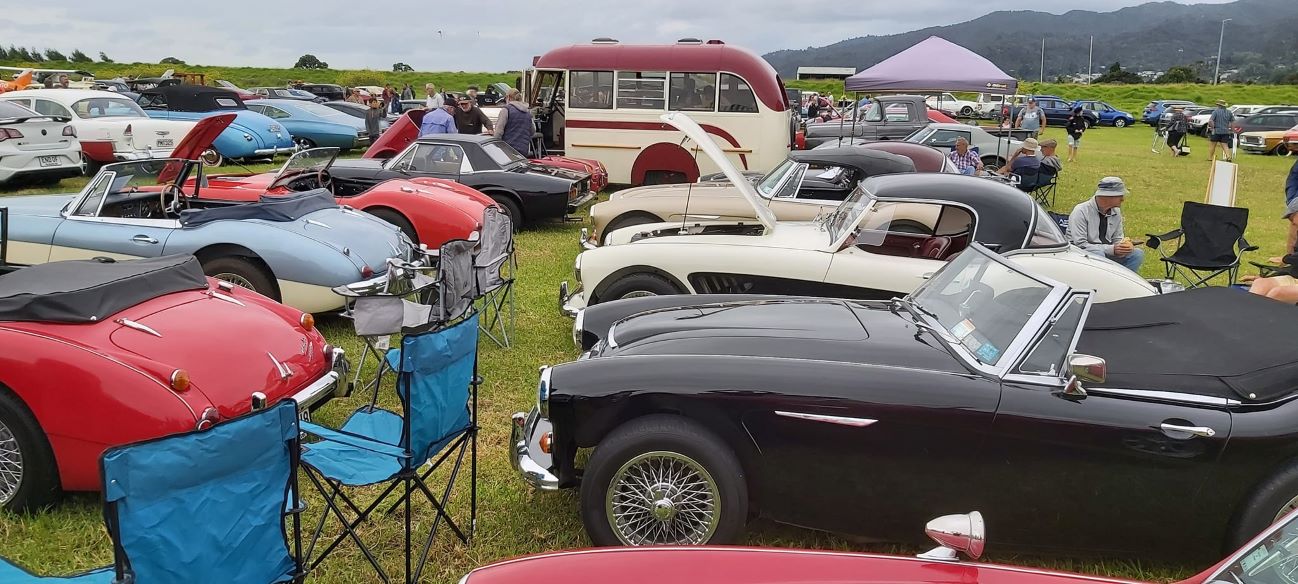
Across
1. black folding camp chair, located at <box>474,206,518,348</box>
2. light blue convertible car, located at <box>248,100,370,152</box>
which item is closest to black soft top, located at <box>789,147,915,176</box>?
black folding camp chair, located at <box>474,206,518,348</box>

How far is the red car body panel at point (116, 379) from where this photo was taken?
12.0ft

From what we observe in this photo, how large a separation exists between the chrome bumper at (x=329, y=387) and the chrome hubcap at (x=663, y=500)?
1741 millimetres

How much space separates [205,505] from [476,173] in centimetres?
876

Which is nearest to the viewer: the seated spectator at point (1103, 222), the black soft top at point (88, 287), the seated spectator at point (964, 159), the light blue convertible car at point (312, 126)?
the black soft top at point (88, 287)

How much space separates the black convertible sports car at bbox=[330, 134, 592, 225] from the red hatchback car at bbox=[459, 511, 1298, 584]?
8.67 meters

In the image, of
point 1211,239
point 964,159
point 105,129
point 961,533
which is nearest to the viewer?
point 961,533

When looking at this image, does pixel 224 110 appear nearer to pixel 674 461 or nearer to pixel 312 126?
pixel 312 126

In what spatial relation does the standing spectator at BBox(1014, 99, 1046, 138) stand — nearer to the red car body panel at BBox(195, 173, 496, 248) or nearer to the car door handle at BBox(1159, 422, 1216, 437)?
the red car body panel at BBox(195, 173, 496, 248)

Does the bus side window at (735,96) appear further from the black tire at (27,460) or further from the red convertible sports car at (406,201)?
the black tire at (27,460)

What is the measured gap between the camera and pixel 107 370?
12.1ft

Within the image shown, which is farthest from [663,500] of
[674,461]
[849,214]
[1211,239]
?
[1211,239]

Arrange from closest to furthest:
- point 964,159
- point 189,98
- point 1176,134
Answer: point 964,159
point 189,98
point 1176,134

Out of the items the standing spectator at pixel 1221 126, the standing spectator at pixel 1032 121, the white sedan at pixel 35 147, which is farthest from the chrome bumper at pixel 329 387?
the standing spectator at pixel 1221 126

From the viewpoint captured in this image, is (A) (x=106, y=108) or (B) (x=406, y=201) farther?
(A) (x=106, y=108)
